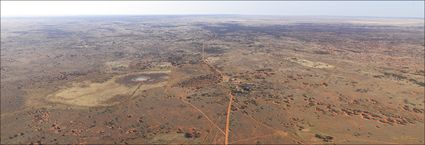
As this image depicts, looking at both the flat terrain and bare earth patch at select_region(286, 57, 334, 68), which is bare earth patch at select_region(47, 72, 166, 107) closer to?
the flat terrain

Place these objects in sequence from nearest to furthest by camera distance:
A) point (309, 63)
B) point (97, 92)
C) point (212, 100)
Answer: point (212, 100) < point (97, 92) < point (309, 63)

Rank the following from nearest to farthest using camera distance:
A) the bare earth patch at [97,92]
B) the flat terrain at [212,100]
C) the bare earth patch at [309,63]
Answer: the flat terrain at [212,100]
the bare earth patch at [97,92]
the bare earth patch at [309,63]

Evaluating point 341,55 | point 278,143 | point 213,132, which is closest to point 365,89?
point 278,143

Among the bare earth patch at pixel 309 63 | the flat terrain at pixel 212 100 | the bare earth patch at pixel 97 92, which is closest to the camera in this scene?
the flat terrain at pixel 212 100

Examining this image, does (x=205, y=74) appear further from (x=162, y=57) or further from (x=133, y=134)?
(x=133, y=134)

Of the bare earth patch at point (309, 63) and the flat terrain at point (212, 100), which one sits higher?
the bare earth patch at point (309, 63)

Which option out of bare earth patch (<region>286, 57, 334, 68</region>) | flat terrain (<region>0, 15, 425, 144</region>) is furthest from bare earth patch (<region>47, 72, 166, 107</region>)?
bare earth patch (<region>286, 57, 334, 68</region>)

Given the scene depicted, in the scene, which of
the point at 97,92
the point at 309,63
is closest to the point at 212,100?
the point at 97,92

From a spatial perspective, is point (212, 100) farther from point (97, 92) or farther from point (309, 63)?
point (309, 63)

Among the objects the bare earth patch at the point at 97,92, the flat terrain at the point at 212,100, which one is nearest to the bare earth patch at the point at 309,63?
the flat terrain at the point at 212,100

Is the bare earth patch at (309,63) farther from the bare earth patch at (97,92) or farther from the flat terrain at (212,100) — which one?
the bare earth patch at (97,92)

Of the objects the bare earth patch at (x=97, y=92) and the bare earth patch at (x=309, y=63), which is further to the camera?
the bare earth patch at (x=309, y=63)

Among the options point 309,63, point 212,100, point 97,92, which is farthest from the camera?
point 309,63
